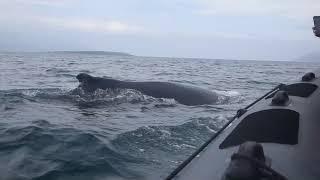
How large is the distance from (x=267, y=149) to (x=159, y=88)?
12865 mm

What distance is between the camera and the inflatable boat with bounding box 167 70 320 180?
3.96 meters

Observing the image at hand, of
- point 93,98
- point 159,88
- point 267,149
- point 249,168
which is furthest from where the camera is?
point 159,88

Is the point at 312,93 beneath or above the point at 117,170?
above

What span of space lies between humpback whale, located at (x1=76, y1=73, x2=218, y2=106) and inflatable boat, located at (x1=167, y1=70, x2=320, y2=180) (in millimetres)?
9354

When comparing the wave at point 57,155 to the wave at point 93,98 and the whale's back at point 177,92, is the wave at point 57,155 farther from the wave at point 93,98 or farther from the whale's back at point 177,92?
the whale's back at point 177,92

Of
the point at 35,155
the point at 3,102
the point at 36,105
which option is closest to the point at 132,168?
the point at 35,155

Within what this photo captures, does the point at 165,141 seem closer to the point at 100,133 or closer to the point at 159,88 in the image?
the point at 100,133

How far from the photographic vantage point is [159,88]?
17.7 meters

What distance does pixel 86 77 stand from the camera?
17.4m

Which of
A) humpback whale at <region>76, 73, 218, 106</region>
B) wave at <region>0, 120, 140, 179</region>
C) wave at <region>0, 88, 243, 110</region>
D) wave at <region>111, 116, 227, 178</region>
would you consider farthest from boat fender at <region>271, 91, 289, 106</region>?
humpback whale at <region>76, 73, 218, 106</region>

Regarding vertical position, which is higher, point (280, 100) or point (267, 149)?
point (280, 100)

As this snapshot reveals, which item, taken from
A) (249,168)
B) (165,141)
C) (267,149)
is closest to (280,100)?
(267,149)

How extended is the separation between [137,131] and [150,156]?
2264 mm

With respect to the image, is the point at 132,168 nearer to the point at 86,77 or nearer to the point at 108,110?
the point at 108,110
